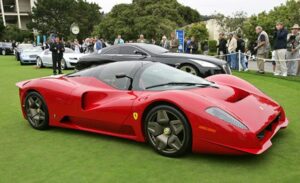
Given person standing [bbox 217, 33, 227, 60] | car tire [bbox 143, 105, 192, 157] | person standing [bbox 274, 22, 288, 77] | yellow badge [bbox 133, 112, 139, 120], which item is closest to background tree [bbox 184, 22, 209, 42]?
person standing [bbox 217, 33, 227, 60]

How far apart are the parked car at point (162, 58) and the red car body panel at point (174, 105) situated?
412 cm

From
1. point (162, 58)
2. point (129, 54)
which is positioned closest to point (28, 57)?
point (129, 54)

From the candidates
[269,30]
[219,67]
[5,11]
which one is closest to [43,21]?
[5,11]

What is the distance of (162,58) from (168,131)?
22.3 ft

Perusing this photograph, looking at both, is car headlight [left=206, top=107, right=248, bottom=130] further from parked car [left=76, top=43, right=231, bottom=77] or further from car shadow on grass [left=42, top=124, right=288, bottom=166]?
parked car [left=76, top=43, right=231, bottom=77]

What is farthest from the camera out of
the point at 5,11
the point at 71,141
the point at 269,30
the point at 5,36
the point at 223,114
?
the point at 5,11

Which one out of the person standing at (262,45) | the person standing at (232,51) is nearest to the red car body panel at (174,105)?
the person standing at (262,45)

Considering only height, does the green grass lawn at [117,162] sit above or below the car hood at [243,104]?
below

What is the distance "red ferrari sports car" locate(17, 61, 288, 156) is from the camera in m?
4.47

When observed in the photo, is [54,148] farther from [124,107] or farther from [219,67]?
[219,67]

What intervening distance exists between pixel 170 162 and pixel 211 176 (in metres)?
0.63

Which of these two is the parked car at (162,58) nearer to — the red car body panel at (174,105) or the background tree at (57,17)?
the red car body panel at (174,105)

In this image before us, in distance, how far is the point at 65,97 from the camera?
5.88 meters

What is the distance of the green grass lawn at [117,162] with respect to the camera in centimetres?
426
